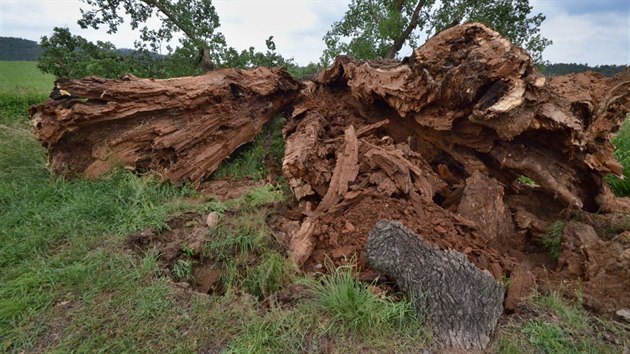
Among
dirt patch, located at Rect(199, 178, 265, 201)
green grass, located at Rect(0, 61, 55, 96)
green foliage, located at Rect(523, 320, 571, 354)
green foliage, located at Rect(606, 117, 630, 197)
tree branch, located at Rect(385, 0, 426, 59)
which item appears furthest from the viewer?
green grass, located at Rect(0, 61, 55, 96)

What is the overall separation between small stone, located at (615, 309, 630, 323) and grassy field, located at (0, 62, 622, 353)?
0.15 meters

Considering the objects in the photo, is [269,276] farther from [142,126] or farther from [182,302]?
[142,126]

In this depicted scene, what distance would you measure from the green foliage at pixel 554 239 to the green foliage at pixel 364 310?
1.56 metres

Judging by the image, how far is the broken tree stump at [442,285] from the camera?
2.05m

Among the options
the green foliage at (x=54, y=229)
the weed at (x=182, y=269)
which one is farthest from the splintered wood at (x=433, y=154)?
the weed at (x=182, y=269)

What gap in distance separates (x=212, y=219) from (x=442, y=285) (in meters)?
1.89

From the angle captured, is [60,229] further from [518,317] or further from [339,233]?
[518,317]

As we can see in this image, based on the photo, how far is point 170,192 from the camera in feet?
12.2

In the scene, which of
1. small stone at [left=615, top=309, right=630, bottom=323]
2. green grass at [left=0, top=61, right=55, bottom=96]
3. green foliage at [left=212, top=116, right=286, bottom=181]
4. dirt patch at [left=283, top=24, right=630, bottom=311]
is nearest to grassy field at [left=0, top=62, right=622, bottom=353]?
small stone at [left=615, top=309, right=630, bottom=323]

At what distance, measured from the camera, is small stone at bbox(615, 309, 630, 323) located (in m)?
2.11

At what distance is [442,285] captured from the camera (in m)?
2.12

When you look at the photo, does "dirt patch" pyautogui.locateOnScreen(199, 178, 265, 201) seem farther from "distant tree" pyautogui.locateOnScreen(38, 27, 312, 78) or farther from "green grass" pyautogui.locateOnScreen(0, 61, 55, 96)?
"green grass" pyautogui.locateOnScreen(0, 61, 55, 96)

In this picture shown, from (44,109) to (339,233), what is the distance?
307 cm

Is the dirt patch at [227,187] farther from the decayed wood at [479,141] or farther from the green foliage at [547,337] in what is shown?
the green foliage at [547,337]
